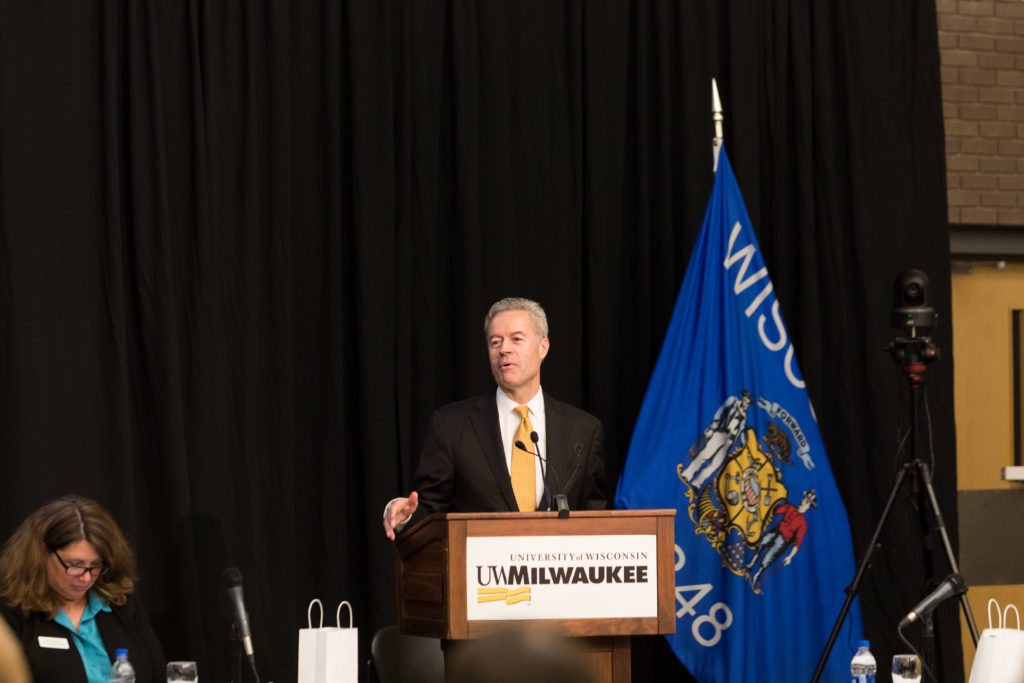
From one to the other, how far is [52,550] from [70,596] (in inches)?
6.2

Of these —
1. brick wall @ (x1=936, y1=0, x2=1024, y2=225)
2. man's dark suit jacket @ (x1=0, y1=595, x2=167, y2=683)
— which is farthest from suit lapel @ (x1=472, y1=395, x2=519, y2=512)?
brick wall @ (x1=936, y1=0, x2=1024, y2=225)

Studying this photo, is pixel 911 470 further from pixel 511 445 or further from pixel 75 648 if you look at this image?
pixel 75 648

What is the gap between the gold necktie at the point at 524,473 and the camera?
13.3 ft

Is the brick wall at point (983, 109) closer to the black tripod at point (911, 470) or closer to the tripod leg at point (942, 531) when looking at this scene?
the black tripod at point (911, 470)

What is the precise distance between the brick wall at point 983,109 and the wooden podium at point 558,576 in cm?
365

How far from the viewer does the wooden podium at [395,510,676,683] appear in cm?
341

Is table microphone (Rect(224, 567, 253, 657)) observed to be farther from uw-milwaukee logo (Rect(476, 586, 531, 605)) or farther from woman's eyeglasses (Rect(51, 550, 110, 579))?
woman's eyeglasses (Rect(51, 550, 110, 579))

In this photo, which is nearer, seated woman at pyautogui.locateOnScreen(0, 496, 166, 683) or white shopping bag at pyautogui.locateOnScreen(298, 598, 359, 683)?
white shopping bag at pyautogui.locateOnScreen(298, 598, 359, 683)

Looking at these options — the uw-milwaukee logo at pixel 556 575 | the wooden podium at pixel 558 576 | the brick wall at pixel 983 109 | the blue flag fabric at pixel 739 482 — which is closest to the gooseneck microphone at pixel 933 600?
the wooden podium at pixel 558 576

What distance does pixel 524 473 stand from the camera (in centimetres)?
409

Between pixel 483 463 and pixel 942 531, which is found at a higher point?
pixel 483 463

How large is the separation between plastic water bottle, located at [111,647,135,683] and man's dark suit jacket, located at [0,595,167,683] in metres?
0.18

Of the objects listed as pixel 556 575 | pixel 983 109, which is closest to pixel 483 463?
pixel 556 575

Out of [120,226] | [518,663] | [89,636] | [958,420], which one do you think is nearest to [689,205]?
[958,420]
